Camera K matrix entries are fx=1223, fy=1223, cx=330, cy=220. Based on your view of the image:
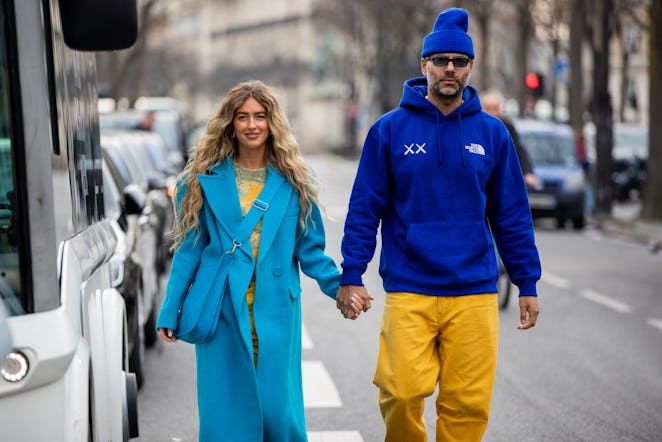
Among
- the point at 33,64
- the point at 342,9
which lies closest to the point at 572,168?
the point at 33,64

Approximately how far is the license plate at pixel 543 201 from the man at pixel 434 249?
57.0 ft

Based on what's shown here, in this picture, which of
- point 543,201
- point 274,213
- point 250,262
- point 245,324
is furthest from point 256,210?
point 543,201

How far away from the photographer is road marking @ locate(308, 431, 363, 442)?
6.48m

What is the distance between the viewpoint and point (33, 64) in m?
3.60

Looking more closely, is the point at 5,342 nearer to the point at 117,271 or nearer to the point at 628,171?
the point at 117,271

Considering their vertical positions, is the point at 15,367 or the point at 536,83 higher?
the point at 15,367

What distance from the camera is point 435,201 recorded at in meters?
4.79

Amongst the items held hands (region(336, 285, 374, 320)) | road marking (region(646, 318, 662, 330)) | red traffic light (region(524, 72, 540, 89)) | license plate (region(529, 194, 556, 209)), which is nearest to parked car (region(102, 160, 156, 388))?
held hands (region(336, 285, 374, 320))

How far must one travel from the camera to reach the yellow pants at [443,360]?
15.6 feet

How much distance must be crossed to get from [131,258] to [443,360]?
3.67 meters

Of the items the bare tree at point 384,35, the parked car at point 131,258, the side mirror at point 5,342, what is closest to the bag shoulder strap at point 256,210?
the side mirror at point 5,342

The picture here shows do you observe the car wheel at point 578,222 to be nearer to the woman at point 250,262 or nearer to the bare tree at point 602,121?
the bare tree at point 602,121

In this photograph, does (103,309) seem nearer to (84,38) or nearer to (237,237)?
(237,237)

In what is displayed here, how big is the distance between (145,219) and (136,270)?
68.5 inches
